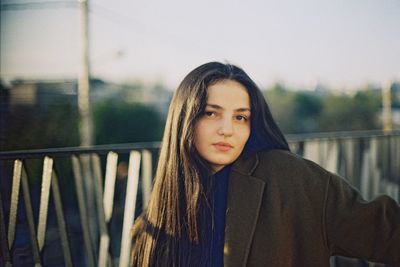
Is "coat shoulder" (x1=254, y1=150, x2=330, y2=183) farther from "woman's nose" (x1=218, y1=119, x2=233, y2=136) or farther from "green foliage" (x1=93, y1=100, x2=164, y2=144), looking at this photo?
"green foliage" (x1=93, y1=100, x2=164, y2=144)

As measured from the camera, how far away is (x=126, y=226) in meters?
2.52

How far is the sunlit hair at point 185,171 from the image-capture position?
5.83 feet

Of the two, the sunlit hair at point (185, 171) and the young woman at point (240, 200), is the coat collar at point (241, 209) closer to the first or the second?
the young woman at point (240, 200)

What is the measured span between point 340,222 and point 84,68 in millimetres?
11042

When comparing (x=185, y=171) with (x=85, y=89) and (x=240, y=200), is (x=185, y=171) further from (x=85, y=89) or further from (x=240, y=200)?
(x=85, y=89)

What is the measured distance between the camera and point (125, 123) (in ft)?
52.4

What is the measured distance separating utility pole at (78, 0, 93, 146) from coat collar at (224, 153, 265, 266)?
983 centimetres

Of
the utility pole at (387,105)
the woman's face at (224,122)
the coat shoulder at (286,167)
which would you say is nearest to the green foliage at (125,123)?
the utility pole at (387,105)

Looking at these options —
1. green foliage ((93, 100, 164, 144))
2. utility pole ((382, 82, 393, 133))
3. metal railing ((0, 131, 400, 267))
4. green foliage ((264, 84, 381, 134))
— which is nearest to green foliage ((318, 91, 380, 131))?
green foliage ((264, 84, 381, 134))

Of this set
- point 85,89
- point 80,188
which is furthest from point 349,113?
point 80,188

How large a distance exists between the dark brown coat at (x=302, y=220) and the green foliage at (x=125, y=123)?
534 inches

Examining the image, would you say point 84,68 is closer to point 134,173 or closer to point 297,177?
point 134,173

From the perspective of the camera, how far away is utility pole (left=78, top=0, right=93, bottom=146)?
36.6ft

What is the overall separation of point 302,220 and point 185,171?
0.52 m
